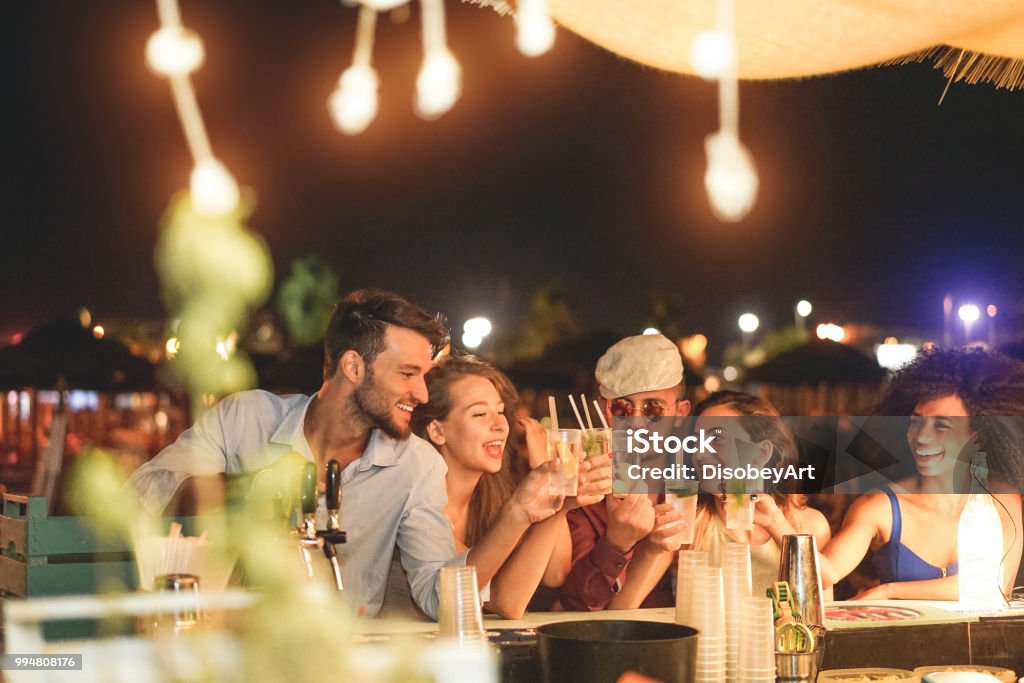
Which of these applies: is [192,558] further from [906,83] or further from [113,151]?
[906,83]

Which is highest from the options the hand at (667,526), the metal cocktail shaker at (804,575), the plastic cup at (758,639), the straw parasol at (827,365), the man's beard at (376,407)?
the straw parasol at (827,365)

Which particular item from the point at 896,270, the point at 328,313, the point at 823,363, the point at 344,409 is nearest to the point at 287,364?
the point at 328,313

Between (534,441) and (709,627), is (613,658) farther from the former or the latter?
(534,441)

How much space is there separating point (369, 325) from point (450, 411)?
347mm

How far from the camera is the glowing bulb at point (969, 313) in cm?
694

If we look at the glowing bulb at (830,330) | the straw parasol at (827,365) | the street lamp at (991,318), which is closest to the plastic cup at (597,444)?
the street lamp at (991,318)

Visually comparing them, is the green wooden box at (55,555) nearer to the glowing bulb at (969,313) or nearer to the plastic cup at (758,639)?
the plastic cup at (758,639)

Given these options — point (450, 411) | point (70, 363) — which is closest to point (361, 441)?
point (450, 411)

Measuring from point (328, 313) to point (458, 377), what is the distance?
559 millimetres


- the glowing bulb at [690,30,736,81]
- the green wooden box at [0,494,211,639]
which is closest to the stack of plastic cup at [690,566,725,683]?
the green wooden box at [0,494,211,639]

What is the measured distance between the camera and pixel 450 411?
3195mm

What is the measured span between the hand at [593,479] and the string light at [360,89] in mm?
1997

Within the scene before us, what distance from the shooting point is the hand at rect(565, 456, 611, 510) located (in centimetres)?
242

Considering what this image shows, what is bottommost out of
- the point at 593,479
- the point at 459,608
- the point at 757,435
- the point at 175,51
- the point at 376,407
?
the point at 459,608
